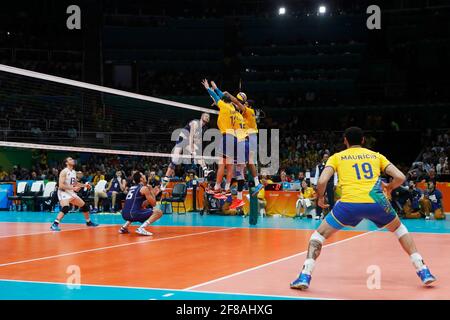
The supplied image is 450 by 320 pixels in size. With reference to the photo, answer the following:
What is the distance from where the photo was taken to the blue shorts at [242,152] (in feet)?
41.9

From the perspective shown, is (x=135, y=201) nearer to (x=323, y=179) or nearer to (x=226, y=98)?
(x=226, y=98)

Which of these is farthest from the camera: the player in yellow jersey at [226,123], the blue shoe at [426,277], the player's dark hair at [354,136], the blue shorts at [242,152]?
the blue shorts at [242,152]

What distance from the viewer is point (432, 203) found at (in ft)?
67.3

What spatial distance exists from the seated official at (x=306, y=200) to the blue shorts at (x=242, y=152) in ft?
26.7

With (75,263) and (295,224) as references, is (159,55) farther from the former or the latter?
(75,263)

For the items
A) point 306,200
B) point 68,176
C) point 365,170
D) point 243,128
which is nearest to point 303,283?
point 365,170

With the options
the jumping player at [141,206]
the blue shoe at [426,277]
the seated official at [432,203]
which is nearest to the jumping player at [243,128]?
the jumping player at [141,206]

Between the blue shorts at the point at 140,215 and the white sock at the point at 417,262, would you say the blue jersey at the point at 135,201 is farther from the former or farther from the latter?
the white sock at the point at 417,262

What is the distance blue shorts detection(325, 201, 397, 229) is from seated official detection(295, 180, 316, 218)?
13551 millimetres

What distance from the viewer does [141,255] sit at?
1032cm

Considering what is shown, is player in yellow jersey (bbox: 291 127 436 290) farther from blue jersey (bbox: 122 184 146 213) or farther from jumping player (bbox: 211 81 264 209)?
blue jersey (bbox: 122 184 146 213)

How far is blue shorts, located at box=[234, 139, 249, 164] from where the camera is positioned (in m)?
12.8

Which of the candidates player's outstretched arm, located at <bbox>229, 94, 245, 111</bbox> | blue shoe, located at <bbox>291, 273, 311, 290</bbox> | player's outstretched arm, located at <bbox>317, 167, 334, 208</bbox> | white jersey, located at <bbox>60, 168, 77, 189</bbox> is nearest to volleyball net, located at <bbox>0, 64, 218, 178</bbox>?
white jersey, located at <bbox>60, 168, 77, 189</bbox>

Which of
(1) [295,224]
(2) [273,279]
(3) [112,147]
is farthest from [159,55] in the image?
(2) [273,279]
